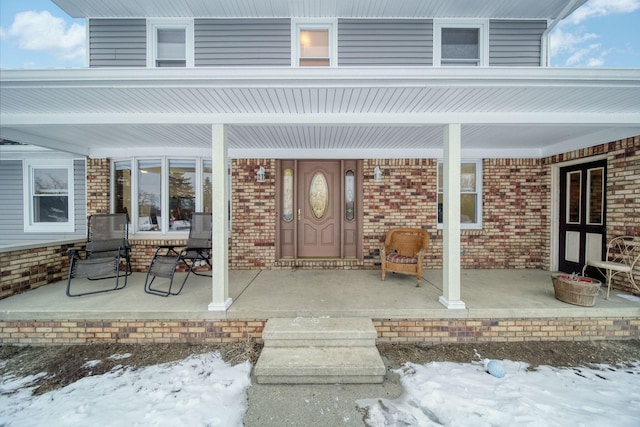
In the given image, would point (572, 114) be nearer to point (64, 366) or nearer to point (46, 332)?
point (64, 366)

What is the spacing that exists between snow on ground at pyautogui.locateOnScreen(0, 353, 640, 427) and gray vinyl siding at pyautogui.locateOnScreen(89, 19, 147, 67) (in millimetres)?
5203

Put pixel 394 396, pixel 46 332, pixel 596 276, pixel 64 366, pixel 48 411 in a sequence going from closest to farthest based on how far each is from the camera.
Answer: pixel 48 411 < pixel 394 396 < pixel 64 366 < pixel 46 332 < pixel 596 276

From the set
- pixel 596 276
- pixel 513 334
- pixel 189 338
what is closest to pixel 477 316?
pixel 513 334

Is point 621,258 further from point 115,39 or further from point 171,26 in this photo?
point 115,39

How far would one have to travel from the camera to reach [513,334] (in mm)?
3166

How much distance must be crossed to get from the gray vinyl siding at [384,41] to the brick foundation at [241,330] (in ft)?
14.6

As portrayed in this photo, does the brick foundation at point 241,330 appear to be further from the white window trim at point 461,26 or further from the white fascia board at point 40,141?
the white window trim at point 461,26

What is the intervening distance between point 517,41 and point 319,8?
12.2 ft

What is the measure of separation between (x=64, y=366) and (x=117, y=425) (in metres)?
1.34

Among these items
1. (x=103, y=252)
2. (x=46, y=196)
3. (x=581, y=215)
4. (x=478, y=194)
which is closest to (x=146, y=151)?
(x=103, y=252)

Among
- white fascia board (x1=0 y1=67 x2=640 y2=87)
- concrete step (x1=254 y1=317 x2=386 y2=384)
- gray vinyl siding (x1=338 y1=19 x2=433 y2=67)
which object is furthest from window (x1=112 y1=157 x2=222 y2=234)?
gray vinyl siding (x1=338 y1=19 x2=433 y2=67)

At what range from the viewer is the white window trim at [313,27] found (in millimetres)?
4973

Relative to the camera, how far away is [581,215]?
4.54 m

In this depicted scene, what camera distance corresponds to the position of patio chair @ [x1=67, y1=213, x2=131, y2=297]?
362cm
